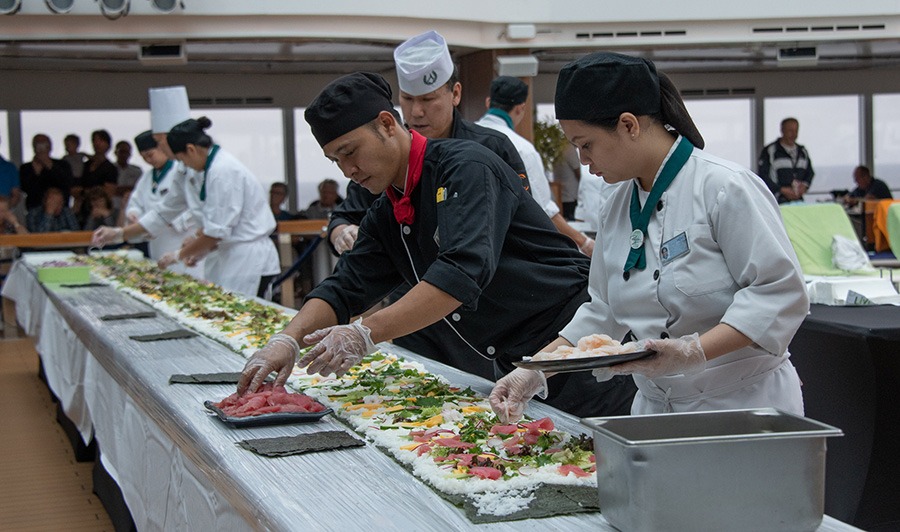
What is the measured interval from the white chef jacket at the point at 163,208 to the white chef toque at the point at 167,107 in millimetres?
226

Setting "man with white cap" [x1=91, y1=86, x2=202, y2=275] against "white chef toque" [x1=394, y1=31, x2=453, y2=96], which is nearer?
"white chef toque" [x1=394, y1=31, x2=453, y2=96]

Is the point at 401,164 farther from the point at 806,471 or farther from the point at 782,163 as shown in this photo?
the point at 782,163

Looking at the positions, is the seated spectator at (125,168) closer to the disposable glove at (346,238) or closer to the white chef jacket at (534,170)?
the white chef jacket at (534,170)

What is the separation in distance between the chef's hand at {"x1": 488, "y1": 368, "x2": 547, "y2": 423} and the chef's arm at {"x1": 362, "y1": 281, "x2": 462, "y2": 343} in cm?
28

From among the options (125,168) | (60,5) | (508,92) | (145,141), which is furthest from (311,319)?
(125,168)

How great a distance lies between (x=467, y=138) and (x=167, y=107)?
2710 mm

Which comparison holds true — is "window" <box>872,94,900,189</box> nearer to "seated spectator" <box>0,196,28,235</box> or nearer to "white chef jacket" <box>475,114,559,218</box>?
"seated spectator" <box>0,196,28,235</box>

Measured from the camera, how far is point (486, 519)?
1.20m

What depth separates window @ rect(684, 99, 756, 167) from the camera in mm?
12211

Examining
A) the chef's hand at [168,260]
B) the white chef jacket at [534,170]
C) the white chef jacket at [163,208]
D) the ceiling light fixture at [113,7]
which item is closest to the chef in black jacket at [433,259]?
the white chef jacket at [534,170]

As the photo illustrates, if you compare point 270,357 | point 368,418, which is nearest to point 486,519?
point 368,418

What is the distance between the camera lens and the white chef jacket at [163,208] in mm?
5039

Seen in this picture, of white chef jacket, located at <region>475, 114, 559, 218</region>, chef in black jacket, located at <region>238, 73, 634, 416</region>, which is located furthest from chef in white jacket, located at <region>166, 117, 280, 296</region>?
chef in black jacket, located at <region>238, 73, 634, 416</region>

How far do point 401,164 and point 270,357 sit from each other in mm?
432
